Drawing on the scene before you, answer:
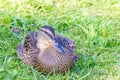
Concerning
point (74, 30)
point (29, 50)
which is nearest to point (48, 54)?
point (29, 50)

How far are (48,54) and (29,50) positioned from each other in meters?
0.23

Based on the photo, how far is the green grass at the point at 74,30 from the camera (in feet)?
15.2

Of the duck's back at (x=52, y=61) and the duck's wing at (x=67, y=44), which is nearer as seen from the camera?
→ the duck's back at (x=52, y=61)

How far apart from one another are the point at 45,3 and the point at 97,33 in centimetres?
95

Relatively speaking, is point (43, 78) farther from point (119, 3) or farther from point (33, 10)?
point (119, 3)

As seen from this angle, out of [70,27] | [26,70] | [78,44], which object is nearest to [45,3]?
[70,27]

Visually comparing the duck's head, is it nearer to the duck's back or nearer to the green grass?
the duck's back

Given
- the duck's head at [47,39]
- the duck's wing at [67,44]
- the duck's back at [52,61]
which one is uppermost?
the duck's head at [47,39]

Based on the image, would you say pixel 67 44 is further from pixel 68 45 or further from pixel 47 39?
pixel 47 39

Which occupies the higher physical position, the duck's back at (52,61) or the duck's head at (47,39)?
the duck's head at (47,39)

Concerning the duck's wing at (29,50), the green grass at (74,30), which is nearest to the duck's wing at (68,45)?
the green grass at (74,30)

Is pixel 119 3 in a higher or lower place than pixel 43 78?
higher

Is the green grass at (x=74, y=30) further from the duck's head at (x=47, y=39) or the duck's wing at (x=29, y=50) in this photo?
the duck's head at (x=47, y=39)

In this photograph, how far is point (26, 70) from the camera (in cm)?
462
